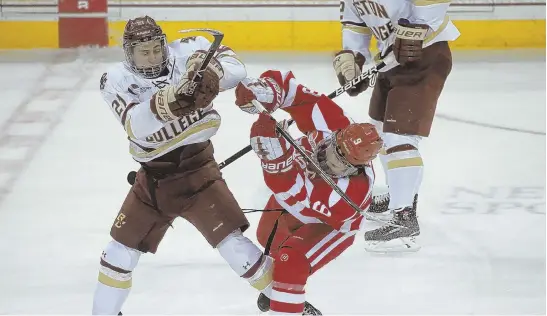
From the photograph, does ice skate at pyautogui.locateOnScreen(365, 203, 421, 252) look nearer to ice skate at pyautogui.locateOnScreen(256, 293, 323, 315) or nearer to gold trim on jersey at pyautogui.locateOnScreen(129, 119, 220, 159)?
ice skate at pyautogui.locateOnScreen(256, 293, 323, 315)

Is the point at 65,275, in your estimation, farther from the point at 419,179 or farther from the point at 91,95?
the point at 91,95

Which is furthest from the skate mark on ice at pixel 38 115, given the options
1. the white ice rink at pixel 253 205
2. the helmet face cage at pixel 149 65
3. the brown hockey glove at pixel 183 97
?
the brown hockey glove at pixel 183 97

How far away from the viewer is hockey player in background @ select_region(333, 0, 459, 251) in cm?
389

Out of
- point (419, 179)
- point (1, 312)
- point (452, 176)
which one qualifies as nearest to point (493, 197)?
point (452, 176)

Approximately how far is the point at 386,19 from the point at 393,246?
0.81m

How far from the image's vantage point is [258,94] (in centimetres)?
314

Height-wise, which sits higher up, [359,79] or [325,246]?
[359,79]

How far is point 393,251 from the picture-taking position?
3.99 meters

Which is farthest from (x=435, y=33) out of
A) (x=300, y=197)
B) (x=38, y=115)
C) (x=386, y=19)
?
(x=38, y=115)

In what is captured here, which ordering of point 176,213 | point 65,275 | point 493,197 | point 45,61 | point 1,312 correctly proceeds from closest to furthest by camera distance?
point 176,213, point 1,312, point 65,275, point 493,197, point 45,61

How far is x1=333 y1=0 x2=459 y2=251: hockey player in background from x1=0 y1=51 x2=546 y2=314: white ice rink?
0.17 metres

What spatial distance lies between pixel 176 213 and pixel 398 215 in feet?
3.57

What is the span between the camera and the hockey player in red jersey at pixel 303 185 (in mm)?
3020

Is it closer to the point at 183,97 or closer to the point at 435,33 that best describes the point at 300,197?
the point at 183,97
